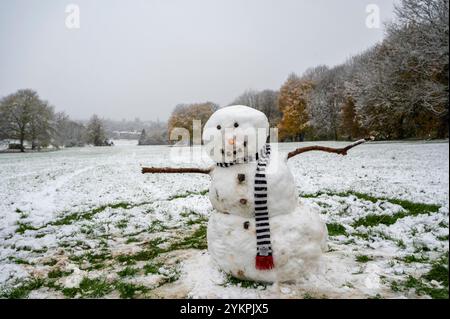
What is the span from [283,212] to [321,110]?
2107cm

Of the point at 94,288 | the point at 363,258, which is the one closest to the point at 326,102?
the point at 363,258

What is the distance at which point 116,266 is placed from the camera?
4.90 metres

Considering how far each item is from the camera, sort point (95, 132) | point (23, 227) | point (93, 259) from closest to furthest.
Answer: point (93, 259)
point (23, 227)
point (95, 132)

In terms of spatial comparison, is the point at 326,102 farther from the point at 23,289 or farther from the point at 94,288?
the point at 23,289

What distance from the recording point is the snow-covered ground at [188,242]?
387 centimetres

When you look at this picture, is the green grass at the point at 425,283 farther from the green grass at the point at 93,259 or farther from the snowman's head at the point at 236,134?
the green grass at the point at 93,259

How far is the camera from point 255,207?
3756 millimetres

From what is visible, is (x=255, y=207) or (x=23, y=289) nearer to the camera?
(x=255, y=207)

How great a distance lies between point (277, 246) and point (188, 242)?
99.7 inches

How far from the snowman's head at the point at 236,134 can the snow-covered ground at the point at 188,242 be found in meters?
1.32

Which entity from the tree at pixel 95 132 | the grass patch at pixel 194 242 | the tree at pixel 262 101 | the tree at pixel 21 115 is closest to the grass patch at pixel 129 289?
the grass patch at pixel 194 242

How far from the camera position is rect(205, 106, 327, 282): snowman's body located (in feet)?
12.5
